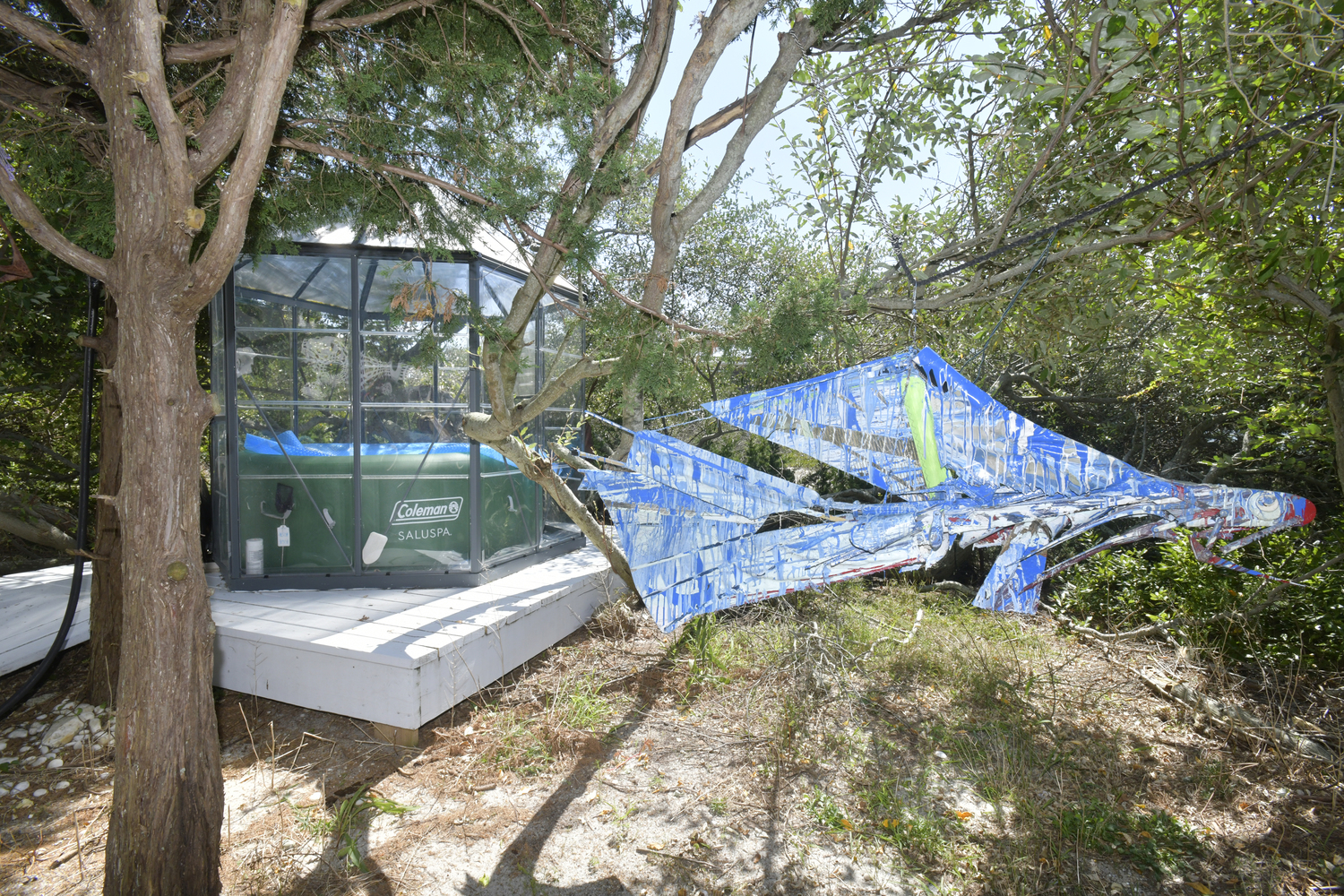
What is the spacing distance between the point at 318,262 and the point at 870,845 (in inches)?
197

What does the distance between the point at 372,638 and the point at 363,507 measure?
149 cm

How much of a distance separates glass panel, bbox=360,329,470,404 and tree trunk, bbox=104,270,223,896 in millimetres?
2540

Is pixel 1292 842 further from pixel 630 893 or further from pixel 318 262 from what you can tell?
pixel 318 262

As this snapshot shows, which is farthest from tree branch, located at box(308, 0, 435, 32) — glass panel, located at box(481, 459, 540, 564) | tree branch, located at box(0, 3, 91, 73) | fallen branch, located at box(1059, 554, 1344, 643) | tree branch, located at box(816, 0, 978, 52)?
fallen branch, located at box(1059, 554, 1344, 643)

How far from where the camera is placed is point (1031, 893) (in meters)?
2.49

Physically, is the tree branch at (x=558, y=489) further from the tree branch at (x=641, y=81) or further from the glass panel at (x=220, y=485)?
the glass panel at (x=220, y=485)

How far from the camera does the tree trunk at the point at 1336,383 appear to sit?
11.1ft

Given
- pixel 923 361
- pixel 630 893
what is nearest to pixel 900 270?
pixel 923 361

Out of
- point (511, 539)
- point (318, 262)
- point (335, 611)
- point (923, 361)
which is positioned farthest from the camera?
point (511, 539)

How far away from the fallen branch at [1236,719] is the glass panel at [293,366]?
5762 millimetres

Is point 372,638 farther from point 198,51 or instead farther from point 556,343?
point 556,343

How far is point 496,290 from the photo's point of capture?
5.55 metres

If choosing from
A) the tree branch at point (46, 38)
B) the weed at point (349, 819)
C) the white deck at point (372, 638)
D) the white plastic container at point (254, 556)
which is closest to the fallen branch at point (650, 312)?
the tree branch at point (46, 38)

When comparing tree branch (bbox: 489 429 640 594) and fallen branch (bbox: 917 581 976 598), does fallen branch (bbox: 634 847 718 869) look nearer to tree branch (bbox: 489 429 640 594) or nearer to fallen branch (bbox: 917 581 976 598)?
tree branch (bbox: 489 429 640 594)
